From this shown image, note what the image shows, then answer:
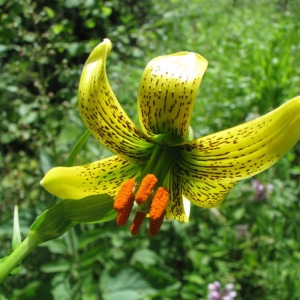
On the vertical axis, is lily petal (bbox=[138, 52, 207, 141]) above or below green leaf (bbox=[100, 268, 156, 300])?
above

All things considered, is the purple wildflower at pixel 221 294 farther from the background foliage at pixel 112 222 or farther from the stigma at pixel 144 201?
the stigma at pixel 144 201

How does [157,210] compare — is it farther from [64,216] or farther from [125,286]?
[125,286]

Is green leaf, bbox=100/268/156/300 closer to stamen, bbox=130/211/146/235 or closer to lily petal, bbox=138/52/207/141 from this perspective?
stamen, bbox=130/211/146/235

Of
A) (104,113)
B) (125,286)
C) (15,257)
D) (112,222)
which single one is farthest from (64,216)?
(112,222)

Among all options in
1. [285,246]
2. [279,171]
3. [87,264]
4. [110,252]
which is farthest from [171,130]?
[279,171]

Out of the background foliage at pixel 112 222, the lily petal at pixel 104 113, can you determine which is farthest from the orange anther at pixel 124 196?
the background foliage at pixel 112 222

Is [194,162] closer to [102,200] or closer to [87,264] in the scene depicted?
[102,200]

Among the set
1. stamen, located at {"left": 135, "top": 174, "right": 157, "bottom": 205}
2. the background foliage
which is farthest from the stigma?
the background foliage
